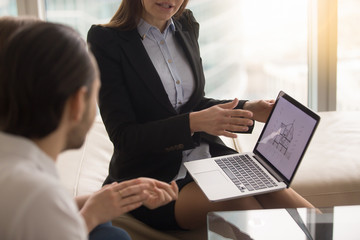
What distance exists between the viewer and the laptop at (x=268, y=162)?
141 cm

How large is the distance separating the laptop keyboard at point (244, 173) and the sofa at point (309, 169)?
228 mm

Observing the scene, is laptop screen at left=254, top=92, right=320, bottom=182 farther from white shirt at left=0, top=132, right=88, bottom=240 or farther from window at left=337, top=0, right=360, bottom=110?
window at left=337, top=0, right=360, bottom=110

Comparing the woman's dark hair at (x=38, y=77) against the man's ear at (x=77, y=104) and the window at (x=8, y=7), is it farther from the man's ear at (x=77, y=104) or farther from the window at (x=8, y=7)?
the window at (x=8, y=7)

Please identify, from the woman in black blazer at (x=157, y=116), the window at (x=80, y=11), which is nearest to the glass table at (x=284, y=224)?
the woman in black blazer at (x=157, y=116)

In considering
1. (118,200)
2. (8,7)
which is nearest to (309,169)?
(118,200)

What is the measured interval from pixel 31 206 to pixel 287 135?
0.89 m

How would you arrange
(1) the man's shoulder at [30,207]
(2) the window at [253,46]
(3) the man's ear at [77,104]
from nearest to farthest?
1. (1) the man's shoulder at [30,207]
2. (3) the man's ear at [77,104]
3. (2) the window at [253,46]

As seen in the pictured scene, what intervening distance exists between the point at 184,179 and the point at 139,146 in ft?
0.60

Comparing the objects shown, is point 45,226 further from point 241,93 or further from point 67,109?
point 241,93

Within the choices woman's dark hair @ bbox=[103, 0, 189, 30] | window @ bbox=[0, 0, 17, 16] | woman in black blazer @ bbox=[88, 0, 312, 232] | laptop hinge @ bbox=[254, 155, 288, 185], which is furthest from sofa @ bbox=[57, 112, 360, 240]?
window @ bbox=[0, 0, 17, 16]

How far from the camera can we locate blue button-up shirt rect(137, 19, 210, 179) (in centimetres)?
174

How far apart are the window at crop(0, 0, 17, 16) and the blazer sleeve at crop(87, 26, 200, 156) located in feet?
4.95

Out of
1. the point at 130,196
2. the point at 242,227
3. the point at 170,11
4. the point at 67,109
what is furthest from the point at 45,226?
the point at 170,11

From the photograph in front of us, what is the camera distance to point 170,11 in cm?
171
